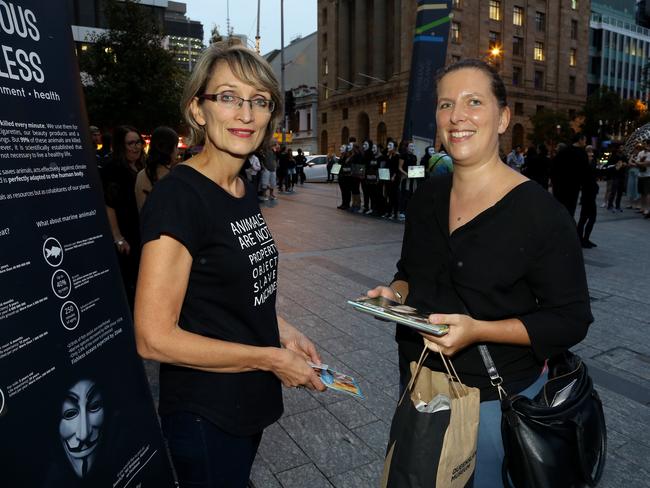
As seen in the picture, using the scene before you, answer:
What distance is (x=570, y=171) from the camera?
9.09m

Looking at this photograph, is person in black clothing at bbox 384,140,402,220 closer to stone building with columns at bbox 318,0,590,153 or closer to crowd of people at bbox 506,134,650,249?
crowd of people at bbox 506,134,650,249

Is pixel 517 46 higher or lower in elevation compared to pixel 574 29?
lower

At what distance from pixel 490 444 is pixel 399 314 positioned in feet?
1.86

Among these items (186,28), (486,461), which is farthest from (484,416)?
(186,28)

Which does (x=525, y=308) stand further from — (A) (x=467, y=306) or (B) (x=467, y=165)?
(B) (x=467, y=165)

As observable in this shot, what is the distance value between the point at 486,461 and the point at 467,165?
1002 millimetres

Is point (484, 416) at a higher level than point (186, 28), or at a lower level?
lower

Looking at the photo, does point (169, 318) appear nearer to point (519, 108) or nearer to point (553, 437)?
point (553, 437)

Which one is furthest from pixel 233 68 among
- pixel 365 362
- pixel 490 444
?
pixel 365 362

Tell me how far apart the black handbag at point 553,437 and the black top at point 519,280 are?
0.33ft

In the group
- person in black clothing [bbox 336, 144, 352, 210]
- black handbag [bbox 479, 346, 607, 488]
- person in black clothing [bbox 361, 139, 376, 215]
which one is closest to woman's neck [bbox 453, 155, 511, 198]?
black handbag [bbox 479, 346, 607, 488]

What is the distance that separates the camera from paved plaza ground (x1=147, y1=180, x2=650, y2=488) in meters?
2.94

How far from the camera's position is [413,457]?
4.74 feet

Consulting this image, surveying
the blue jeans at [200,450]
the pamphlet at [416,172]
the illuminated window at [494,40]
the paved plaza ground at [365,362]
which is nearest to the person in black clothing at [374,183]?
the pamphlet at [416,172]
